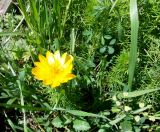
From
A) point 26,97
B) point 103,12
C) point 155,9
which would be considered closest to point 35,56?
point 26,97

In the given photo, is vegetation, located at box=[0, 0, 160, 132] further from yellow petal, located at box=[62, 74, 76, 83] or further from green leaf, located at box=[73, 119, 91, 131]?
yellow petal, located at box=[62, 74, 76, 83]

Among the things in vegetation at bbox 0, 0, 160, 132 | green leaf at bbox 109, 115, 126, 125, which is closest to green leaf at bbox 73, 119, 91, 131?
vegetation at bbox 0, 0, 160, 132

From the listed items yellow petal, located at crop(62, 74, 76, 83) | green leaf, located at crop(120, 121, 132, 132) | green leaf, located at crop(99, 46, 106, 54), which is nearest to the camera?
yellow petal, located at crop(62, 74, 76, 83)

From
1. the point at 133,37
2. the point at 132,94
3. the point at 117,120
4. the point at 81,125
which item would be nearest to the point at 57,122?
the point at 81,125

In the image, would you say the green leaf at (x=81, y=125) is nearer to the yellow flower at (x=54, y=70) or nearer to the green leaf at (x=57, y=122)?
the green leaf at (x=57, y=122)

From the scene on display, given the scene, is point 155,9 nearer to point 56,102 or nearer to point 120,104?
point 120,104

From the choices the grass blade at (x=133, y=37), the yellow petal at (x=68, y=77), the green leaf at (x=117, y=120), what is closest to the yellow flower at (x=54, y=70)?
the yellow petal at (x=68, y=77)
